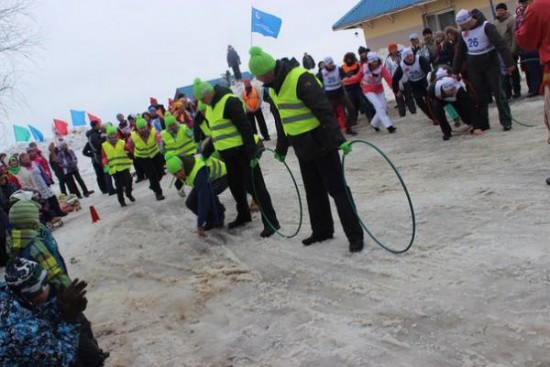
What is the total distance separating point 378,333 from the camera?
3971 mm

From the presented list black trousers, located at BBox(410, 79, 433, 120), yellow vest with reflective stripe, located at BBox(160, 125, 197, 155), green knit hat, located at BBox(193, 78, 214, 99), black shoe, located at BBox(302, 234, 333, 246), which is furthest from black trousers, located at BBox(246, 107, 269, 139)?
black shoe, located at BBox(302, 234, 333, 246)

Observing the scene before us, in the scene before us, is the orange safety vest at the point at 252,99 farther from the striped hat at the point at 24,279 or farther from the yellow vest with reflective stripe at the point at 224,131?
the striped hat at the point at 24,279

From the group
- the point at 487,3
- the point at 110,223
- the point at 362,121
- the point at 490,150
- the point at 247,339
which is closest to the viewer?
the point at 247,339

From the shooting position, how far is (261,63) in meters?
5.61

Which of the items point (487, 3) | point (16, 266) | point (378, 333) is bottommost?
point (378, 333)

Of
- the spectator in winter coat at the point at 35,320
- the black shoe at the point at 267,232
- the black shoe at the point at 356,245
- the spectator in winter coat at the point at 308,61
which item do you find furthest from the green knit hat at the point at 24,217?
the spectator in winter coat at the point at 308,61

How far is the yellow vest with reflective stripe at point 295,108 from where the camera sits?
5.58 metres

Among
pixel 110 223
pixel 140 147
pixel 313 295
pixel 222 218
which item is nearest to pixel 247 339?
pixel 313 295

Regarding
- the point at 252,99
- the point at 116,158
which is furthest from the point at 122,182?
the point at 252,99

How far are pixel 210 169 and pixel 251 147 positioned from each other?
0.98 metres

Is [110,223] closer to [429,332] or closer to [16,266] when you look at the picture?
[16,266]

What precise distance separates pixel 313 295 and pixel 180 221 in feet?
15.9

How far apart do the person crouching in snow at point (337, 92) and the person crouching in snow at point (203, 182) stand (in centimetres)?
549

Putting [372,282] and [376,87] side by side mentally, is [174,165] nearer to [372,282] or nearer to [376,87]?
[372,282]
